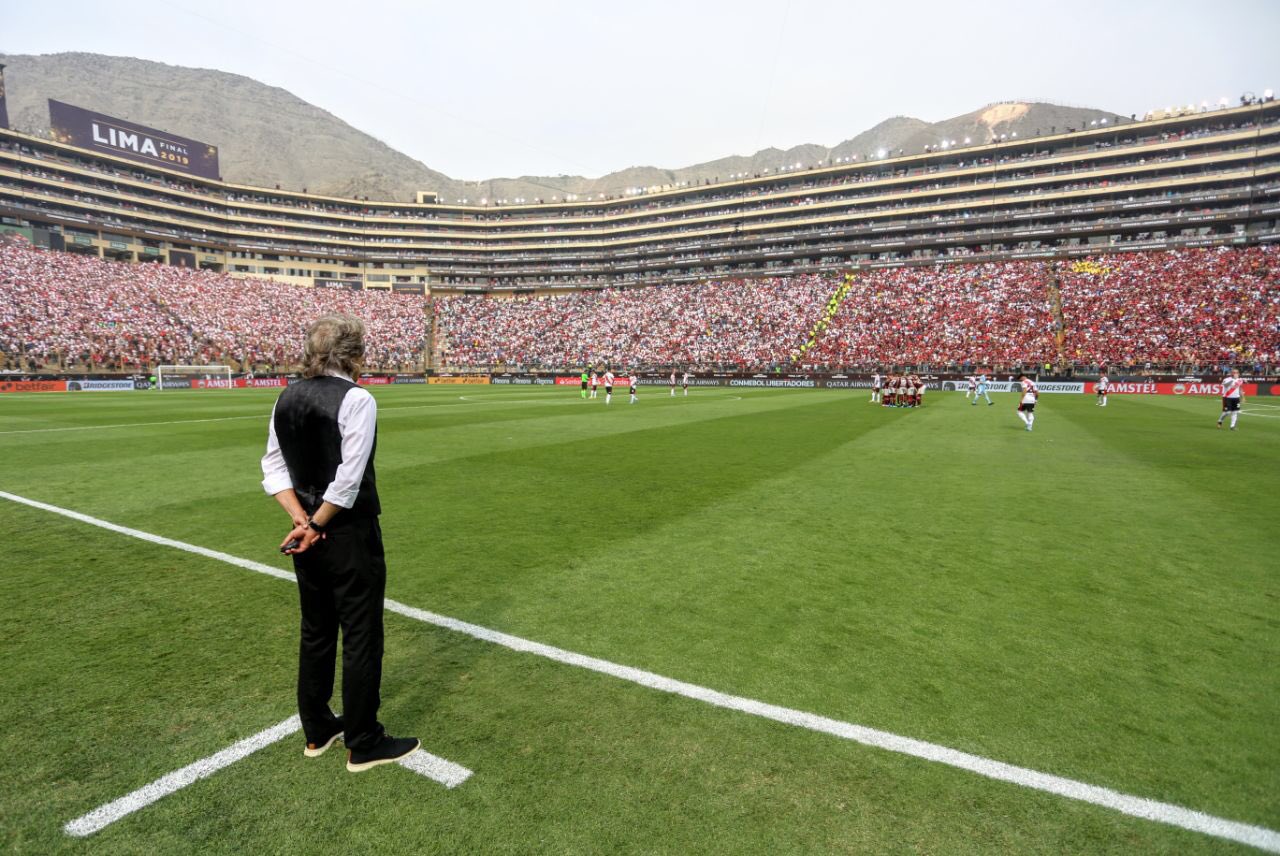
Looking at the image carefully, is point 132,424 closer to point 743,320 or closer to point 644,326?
point 743,320

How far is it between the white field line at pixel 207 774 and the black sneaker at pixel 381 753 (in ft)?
0.13

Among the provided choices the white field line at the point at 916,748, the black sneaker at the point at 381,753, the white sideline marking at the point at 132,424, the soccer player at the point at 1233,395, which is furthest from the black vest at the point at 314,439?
the soccer player at the point at 1233,395

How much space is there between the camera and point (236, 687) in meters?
3.69

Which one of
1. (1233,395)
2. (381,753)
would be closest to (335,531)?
(381,753)

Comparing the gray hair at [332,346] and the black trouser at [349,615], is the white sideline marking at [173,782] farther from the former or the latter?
the gray hair at [332,346]

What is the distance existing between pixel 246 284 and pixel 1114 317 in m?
89.7

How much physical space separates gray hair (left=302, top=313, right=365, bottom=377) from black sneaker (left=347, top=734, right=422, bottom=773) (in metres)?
1.92

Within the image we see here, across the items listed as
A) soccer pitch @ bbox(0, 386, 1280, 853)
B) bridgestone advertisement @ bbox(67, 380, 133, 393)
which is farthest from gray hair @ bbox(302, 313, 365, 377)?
bridgestone advertisement @ bbox(67, 380, 133, 393)

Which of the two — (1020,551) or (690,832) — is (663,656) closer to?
(690,832)

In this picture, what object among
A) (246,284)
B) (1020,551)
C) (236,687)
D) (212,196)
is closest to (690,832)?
(236,687)

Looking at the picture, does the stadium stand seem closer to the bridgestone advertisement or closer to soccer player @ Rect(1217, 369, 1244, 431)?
the bridgestone advertisement

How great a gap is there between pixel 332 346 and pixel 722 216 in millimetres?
94416

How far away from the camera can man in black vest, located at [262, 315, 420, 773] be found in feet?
9.57

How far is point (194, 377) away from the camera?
48812mm
